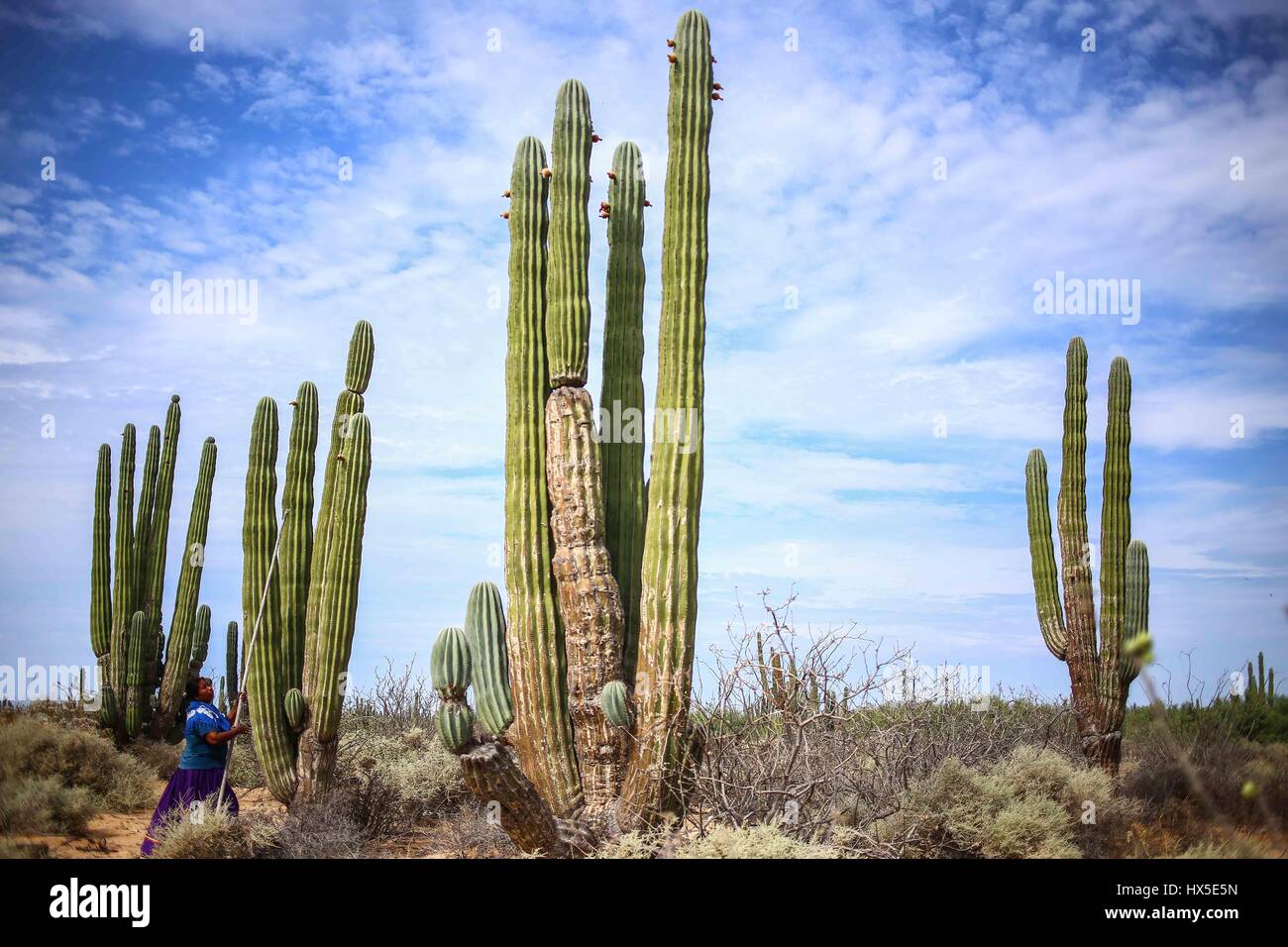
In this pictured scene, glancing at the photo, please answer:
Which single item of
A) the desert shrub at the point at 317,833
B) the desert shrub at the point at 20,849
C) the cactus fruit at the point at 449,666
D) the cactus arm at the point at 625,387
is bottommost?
the desert shrub at the point at 317,833

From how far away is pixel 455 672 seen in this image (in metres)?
5.88

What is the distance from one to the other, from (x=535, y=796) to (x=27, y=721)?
29.7 ft

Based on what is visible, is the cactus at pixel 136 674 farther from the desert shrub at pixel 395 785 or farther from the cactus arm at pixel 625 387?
the cactus arm at pixel 625 387

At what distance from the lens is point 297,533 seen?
9.95 m

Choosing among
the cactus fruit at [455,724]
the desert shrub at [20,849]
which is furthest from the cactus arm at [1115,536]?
the desert shrub at [20,849]

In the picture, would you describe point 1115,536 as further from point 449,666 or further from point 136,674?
point 136,674

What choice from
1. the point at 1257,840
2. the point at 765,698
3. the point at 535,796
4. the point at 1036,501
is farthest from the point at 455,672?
the point at 1036,501

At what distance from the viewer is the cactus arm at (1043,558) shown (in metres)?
10.7

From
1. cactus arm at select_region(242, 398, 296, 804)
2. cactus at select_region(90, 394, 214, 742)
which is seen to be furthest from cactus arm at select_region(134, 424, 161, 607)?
cactus arm at select_region(242, 398, 296, 804)

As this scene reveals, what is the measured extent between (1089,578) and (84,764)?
11.7 m

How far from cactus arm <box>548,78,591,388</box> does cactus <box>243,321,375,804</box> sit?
3039 mm

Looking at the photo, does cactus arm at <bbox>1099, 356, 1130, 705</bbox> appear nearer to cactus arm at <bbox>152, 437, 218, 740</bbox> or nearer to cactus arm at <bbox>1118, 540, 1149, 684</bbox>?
cactus arm at <bbox>1118, 540, 1149, 684</bbox>

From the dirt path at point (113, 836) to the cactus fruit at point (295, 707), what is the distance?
1827 mm
